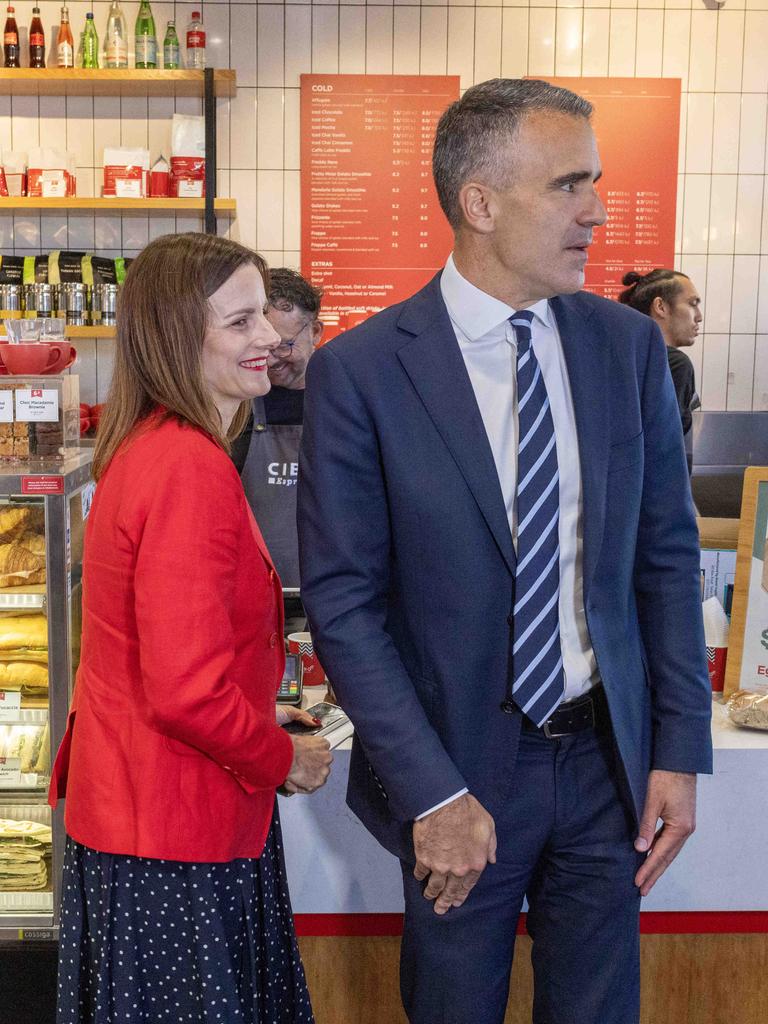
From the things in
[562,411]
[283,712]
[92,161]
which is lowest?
[283,712]

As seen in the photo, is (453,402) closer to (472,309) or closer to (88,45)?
(472,309)

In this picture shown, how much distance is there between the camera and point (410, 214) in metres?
4.72

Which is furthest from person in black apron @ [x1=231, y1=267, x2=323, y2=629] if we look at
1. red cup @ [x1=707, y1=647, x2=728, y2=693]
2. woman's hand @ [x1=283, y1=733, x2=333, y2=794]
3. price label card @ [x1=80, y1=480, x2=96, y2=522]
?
woman's hand @ [x1=283, y1=733, x2=333, y2=794]

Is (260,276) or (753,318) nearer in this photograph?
(260,276)

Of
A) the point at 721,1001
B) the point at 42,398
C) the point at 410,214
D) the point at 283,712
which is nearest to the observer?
the point at 283,712

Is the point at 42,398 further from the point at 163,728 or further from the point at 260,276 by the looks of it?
the point at 163,728

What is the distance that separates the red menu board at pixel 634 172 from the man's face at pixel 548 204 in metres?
3.41

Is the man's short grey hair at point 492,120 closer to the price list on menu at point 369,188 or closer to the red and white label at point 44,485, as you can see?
the red and white label at point 44,485

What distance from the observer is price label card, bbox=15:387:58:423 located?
2.25 meters

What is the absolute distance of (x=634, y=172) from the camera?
4.76 m

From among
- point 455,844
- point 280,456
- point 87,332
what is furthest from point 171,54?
point 455,844

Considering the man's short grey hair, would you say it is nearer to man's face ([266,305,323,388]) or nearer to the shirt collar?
the shirt collar

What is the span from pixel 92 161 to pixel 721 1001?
13.6ft

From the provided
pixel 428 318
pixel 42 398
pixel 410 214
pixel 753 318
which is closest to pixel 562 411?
pixel 428 318
